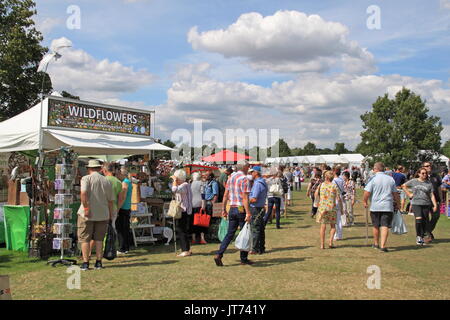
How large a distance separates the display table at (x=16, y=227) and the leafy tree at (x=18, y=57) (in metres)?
15.2

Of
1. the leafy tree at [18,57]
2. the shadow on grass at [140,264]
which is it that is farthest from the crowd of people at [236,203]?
the leafy tree at [18,57]

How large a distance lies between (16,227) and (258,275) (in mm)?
5444

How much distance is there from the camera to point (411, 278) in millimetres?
5969

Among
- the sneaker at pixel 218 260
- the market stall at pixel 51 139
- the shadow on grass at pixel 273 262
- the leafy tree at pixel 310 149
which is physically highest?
the leafy tree at pixel 310 149

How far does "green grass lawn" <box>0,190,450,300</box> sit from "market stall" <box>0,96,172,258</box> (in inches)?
43.4

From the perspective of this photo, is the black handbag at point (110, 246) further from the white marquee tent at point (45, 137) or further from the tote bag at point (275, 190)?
the tote bag at point (275, 190)

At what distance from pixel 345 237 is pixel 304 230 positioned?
56.1 inches

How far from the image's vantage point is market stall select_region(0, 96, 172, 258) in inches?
307

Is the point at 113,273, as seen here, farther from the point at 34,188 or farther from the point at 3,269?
the point at 34,188

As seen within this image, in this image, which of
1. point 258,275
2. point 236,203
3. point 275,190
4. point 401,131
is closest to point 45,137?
point 236,203

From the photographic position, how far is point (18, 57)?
2178 centimetres

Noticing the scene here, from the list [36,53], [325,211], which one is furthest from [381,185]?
[36,53]

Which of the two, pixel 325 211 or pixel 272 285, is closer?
pixel 272 285

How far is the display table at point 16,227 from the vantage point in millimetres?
8258
